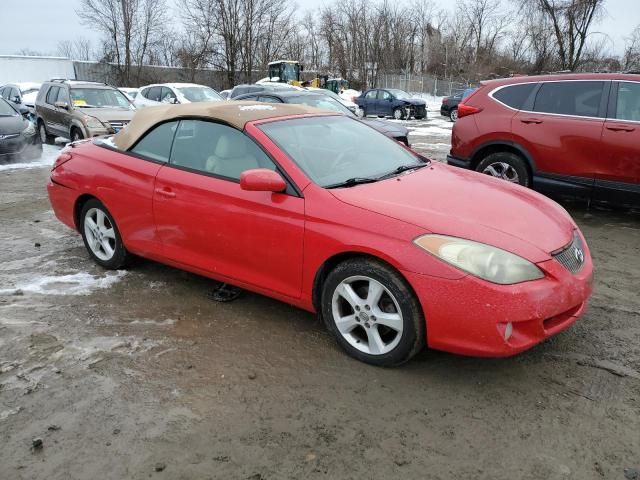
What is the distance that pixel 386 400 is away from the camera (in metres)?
2.94

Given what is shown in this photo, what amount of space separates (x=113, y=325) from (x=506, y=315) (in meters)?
2.67

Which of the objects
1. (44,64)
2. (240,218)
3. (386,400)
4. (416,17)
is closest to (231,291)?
(240,218)

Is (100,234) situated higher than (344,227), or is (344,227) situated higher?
(344,227)

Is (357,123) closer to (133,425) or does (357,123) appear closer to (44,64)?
(133,425)

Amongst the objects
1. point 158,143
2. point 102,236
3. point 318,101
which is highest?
point 318,101

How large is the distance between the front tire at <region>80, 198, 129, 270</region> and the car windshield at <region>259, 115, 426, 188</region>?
1.84 metres

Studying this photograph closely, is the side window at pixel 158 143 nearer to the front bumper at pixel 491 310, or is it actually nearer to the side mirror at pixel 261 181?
the side mirror at pixel 261 181

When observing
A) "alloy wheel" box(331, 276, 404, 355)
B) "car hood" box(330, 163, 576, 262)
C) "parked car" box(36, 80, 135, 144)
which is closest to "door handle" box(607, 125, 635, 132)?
"car hood" box(330, 163, 576, 262)

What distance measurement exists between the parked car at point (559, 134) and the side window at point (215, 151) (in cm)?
413

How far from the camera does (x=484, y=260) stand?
289cm

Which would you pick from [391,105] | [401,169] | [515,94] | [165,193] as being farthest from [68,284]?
[391,105]

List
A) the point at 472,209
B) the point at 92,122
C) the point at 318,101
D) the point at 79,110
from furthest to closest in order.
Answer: the point at 79,110 → the point at 92,122 → the point at 318,101 → the point at 472,209

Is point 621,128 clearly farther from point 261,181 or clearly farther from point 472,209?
point 261,181

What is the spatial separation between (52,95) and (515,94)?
1150 centimetres
